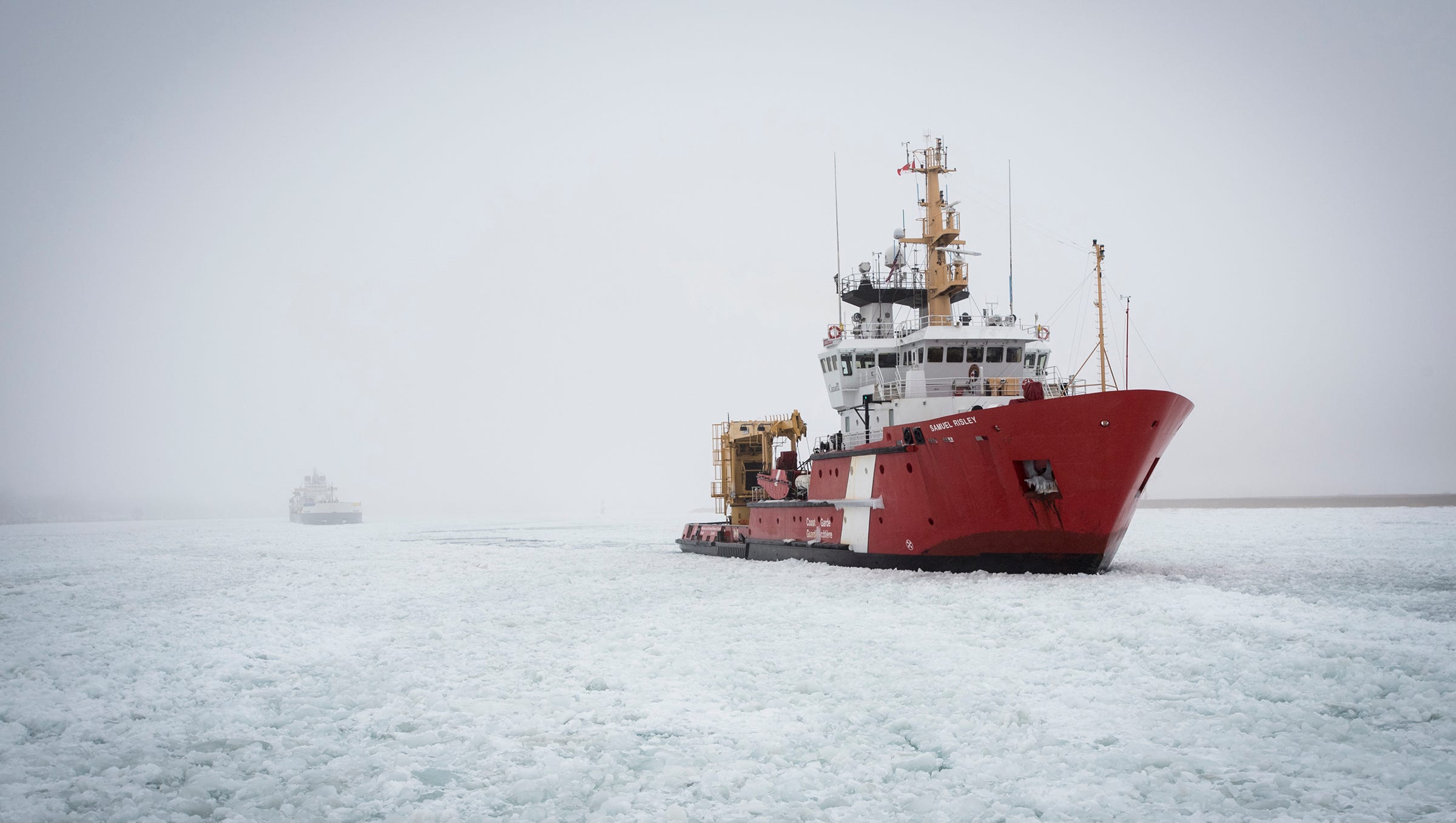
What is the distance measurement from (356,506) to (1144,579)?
323ft

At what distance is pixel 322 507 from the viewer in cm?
9344

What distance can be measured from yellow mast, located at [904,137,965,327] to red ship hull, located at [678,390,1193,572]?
6.33 meters

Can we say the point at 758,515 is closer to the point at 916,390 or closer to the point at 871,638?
the point at 916,390

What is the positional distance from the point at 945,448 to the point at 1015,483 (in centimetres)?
174

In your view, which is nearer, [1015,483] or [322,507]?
[1015,483]

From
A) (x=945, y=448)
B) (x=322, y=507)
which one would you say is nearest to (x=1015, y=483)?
(x=945, y=448)

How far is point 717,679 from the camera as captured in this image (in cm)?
973

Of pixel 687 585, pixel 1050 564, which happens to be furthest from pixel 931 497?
pixel 687 585

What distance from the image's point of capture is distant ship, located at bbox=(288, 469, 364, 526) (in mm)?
92812

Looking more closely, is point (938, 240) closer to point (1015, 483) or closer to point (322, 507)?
point (1015, 483)

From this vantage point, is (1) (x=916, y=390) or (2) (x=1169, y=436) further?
(1) (x=916, y=390)

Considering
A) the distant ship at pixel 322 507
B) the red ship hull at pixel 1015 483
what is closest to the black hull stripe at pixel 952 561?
the red ship hull at pixel 1015 483

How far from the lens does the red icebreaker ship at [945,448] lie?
52.7 feet

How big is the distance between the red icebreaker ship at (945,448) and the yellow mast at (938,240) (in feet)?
0.15
